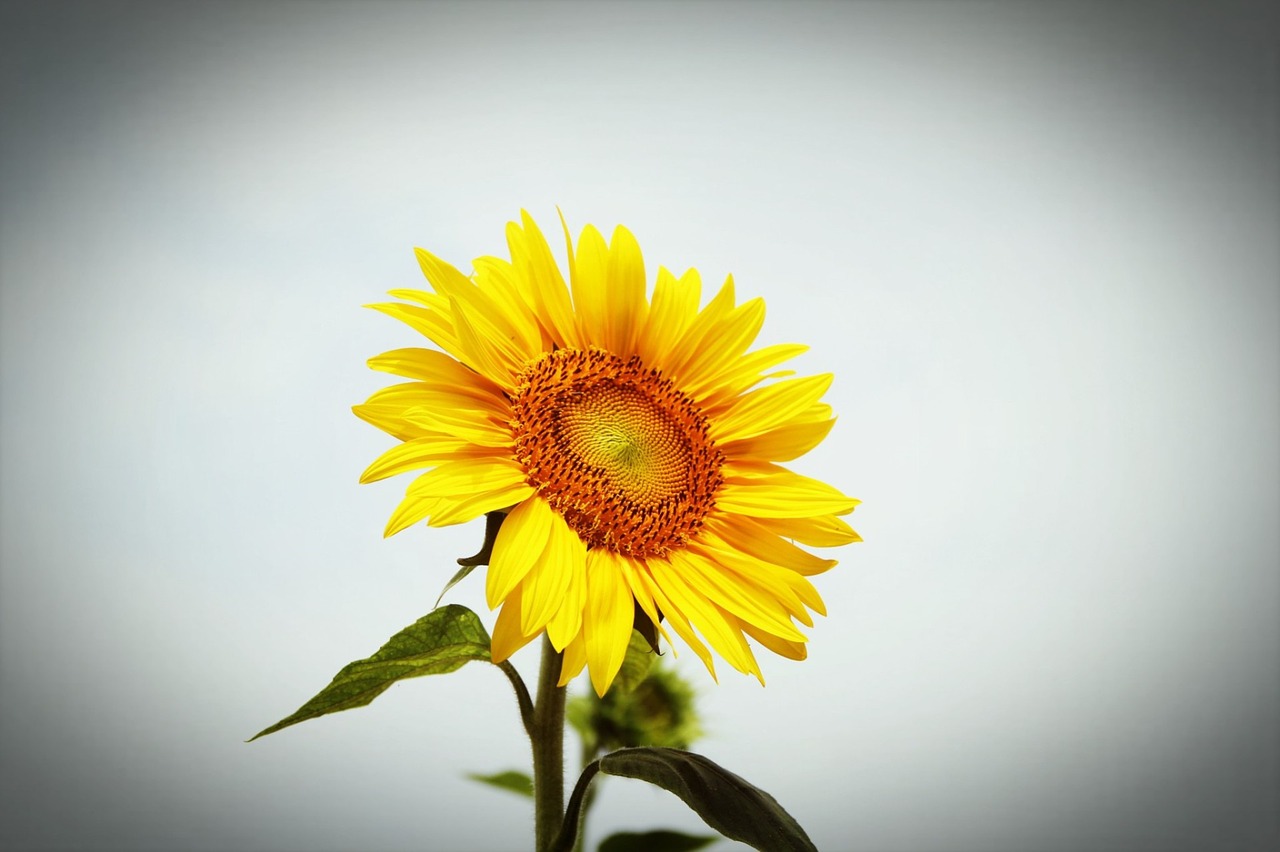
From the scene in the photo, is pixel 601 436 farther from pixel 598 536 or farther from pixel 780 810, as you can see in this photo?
pixel 780 810

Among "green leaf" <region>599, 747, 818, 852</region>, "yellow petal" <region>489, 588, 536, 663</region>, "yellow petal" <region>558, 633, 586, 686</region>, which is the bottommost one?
"green leaf" <region>599, 747, 818, 852</region>

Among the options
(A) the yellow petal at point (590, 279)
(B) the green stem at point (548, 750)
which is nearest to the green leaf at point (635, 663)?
(B) the green stem at point (548, 750)

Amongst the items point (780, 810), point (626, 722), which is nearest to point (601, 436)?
point (780, 810)

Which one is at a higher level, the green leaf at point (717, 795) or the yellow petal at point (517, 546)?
the yellow petal at point (517, 546)

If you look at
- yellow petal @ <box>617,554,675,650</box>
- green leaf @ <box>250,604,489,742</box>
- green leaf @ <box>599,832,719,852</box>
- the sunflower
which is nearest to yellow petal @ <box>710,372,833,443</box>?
the sunflower

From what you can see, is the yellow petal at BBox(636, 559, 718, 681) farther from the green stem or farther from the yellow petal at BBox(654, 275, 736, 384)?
the yellow petal at BBox(654, 275, 736, 384)

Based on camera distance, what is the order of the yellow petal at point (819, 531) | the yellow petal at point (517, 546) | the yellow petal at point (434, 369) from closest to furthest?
the yellow petal at point (517, 546) < the yellow petal at point (434, 369) < the yellow petal at point (819, 531)

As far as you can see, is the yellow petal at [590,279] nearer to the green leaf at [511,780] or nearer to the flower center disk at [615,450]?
the flower center disk at [615,450]
